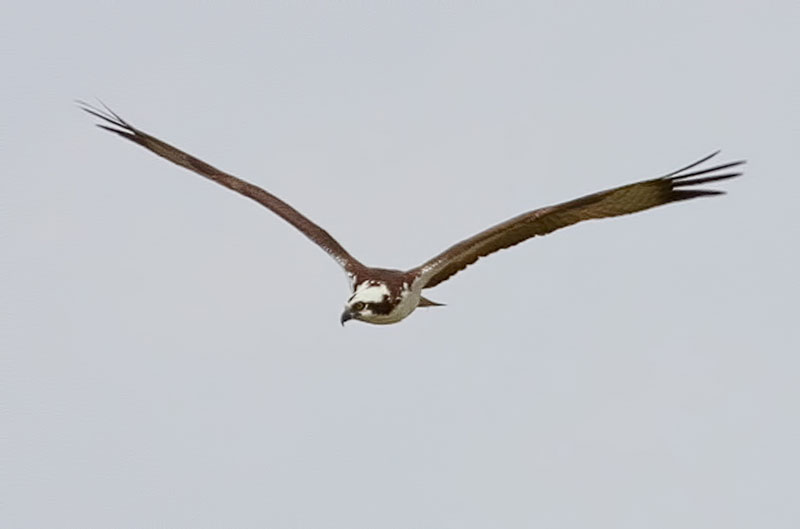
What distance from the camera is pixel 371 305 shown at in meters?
18.5

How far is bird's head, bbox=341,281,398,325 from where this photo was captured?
60.8 feet

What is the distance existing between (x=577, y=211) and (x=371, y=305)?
2.04 metres

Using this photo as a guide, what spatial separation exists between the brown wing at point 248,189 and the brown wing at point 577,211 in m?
1.22

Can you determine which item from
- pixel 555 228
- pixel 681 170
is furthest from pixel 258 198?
pixel 681 170

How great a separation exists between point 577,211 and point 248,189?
14.0 feet

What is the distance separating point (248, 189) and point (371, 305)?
9.96 feet

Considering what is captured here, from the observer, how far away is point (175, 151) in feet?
70.2

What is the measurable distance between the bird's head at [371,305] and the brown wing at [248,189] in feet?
2.53

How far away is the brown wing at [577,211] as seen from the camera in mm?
17781

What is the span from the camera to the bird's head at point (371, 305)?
1853 centimetres

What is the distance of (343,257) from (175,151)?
268 centimetres

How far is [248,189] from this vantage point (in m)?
21.0

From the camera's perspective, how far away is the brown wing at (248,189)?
19.9 m

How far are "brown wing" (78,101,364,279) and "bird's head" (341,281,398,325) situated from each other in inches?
30.4
